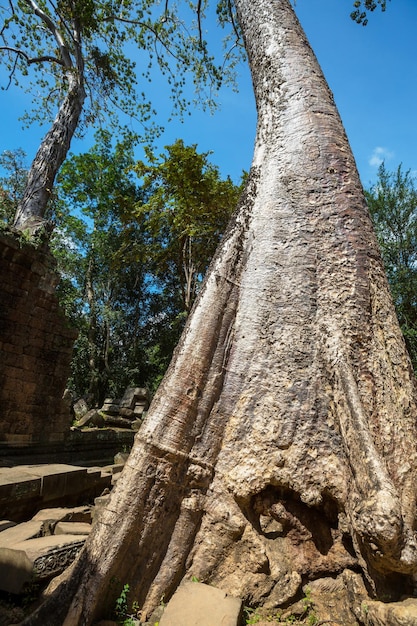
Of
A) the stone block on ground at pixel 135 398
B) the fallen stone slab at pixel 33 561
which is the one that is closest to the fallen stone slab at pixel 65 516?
the fallen stone slab at pixel 33 561

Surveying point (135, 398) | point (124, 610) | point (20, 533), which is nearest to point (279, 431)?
point (124, 610)

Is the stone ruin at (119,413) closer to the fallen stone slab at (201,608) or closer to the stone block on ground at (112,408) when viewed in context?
the stone block on ground at (112,408)

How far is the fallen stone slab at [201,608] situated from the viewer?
4.75ft

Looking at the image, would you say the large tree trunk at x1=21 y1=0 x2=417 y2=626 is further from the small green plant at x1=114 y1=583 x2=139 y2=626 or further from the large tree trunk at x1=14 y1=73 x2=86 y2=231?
the large tree trunk at x1=14 y1=73 x2=86 y2=231

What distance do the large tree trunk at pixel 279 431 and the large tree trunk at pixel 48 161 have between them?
5064 mm

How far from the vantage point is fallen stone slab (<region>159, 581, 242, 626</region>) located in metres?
1.45

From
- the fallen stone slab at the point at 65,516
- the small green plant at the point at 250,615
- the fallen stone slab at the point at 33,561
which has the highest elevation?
the small green plant at the point at 250,615

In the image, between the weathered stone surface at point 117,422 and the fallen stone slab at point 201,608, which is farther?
the weathered stone surface at point 117,422

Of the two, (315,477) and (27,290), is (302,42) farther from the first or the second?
(27,290)

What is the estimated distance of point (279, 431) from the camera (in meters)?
1.86

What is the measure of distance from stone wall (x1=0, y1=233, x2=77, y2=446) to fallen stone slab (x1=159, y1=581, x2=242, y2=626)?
4617 millimetres

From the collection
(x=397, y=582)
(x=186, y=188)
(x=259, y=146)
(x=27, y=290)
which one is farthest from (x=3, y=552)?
(x=186, y=188)

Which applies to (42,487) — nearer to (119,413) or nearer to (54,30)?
(119,413)

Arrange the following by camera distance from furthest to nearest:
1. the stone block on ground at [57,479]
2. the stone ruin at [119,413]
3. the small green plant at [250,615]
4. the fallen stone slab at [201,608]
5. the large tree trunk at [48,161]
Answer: the stone ruin at [119,413] < the large tree trunk at [48,161] < the stone block on ground at [57,479] < the small green plant at [250,615] < the fallen stone slab at [201,608]
